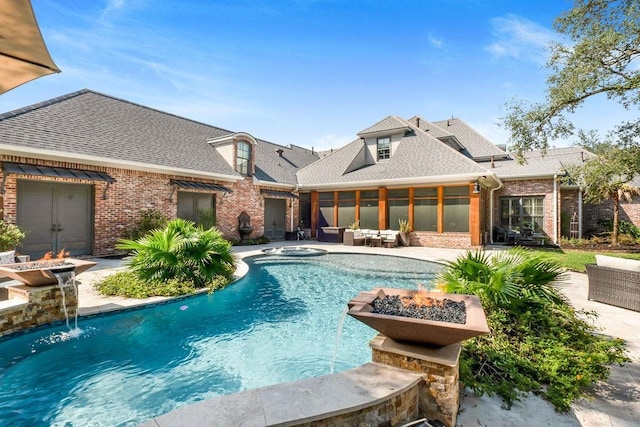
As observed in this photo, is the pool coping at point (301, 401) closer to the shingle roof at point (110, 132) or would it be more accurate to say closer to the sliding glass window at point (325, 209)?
the shingle roof at point (110, 132)

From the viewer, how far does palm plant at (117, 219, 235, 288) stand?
24.1ft

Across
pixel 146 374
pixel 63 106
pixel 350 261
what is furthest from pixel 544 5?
pixel 63 106

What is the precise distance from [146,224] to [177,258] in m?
5.65

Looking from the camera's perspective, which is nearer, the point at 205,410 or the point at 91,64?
the point at 205,410

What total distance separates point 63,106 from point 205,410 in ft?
48.1

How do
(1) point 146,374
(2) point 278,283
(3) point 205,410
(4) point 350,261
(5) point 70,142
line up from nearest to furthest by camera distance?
(3) point 205,410 → (1) point 146,374 → (2) point 278,283 → (5) point 70,142 → (4) point 350,261

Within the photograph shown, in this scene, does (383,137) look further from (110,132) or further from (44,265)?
(44,265)

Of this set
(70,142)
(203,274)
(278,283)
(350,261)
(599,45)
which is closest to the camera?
(203,274)

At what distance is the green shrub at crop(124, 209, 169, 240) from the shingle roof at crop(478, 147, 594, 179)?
17.6 meters

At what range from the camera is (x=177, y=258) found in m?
7.50

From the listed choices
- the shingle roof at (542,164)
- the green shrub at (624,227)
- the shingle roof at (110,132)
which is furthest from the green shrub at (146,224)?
the green shrub at (624,227)

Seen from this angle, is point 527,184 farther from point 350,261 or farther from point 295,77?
point 295,77

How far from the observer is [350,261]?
11.4 meters

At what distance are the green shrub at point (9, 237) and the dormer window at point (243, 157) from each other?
30.5 feet
